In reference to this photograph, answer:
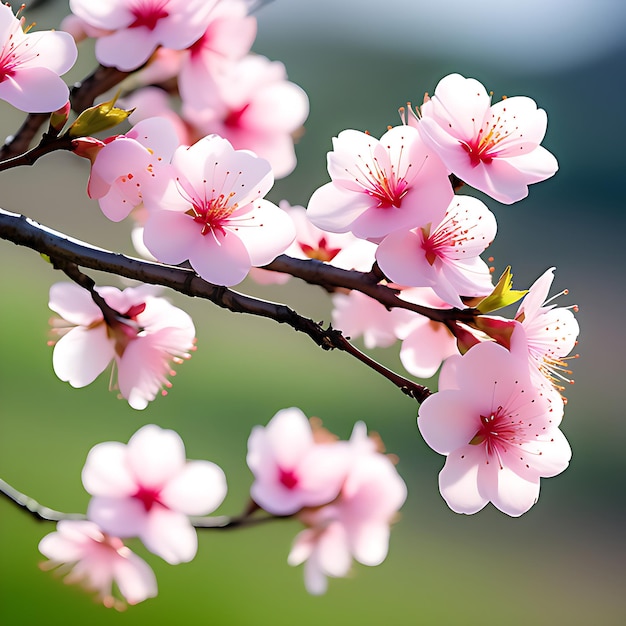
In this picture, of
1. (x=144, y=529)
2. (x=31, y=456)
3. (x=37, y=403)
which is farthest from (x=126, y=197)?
(x=37, y=403)

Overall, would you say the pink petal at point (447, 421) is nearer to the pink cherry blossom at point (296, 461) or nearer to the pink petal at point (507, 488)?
the pink petal at point (507, 488)

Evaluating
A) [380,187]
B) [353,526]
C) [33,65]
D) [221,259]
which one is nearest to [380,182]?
[380,187]

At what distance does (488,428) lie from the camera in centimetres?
44

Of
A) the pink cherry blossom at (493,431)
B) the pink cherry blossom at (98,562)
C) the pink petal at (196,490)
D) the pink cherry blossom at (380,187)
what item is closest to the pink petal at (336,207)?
the pink cherry blossom at (380,187)

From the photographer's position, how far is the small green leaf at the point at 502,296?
43 cm

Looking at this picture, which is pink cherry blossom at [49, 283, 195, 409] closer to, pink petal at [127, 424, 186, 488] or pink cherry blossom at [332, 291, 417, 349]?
pink petal at [127, 424, 186, 488]

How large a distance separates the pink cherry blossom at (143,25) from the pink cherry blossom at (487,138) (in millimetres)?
192

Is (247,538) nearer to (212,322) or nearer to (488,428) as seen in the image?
(488,428)

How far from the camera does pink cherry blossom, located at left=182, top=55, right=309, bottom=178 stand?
0.77 meters

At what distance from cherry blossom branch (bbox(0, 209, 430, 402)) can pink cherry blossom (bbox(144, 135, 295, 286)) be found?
0.02 metres

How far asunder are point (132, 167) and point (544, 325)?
10.2 inches

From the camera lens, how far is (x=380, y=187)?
0.43 metres

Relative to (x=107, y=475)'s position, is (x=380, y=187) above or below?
above

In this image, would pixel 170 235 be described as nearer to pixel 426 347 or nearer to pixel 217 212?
pixel 217 212
